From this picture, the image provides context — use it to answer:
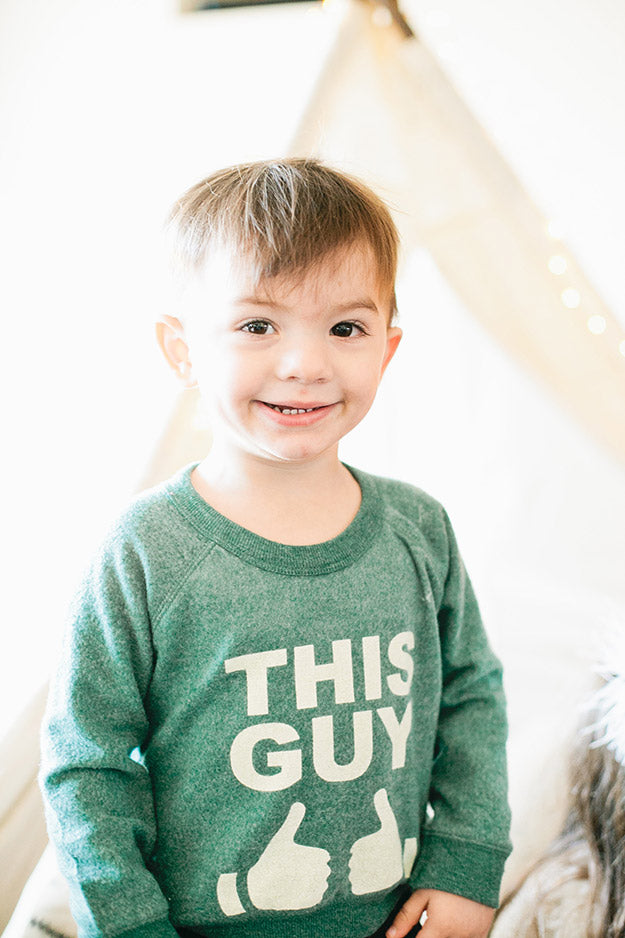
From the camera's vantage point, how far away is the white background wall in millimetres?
1199

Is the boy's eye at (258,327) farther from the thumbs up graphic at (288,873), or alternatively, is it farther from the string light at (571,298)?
the string light at (571,298)

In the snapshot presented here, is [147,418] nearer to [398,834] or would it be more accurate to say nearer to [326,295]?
[326,295]

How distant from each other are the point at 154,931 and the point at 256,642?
10.1 inches

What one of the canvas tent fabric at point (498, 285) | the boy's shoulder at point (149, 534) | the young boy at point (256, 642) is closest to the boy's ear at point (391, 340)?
the young boy at point (256, 642)

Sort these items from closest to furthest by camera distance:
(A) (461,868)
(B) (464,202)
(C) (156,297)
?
(A) (461,868) → (C) (156,297) → (B) (464,202)

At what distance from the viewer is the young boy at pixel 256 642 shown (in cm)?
71

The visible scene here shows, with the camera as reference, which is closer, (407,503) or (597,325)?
(407,503)

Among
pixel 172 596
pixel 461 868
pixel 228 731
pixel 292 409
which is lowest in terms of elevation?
pixel 461 868

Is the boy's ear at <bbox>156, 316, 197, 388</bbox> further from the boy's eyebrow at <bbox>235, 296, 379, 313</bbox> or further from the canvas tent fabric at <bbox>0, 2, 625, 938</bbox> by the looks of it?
the canvas tent fabric at <bbox>0, 2, 625, 938</bbox>

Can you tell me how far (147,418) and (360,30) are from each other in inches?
25.5

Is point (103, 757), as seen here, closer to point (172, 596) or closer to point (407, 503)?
point (172, 596)

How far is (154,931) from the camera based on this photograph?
0.71 meters

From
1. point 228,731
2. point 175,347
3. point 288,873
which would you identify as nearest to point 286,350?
point 175,347

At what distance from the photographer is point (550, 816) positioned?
1007mm
